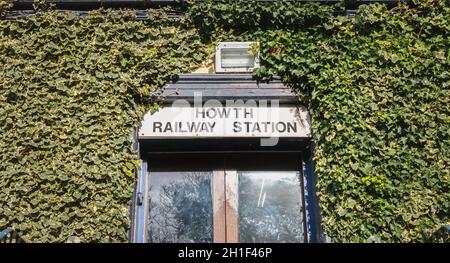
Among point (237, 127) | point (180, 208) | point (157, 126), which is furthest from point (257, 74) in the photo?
point (180, 208)

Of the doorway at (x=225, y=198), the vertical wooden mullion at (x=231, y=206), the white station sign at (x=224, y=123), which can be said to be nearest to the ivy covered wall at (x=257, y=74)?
the white station sign at (x=224, y=123)

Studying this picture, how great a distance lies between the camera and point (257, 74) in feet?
18.8

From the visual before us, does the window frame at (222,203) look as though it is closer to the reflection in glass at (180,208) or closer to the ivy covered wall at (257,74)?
the reflection in glass at (180,208)

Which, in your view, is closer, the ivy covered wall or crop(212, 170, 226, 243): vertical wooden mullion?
the ivy covered wall

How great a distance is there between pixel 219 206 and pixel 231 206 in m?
0.14

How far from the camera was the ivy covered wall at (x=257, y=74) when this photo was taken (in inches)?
201

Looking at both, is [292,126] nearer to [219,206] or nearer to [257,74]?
[257,74]

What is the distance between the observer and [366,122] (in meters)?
5.44

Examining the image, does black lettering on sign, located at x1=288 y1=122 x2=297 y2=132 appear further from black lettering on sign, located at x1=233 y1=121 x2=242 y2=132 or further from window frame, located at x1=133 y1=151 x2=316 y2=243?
black lettering on sign, located at x1=233 y1=121 x2=242 y2=132

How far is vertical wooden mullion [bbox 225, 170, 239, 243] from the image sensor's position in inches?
219

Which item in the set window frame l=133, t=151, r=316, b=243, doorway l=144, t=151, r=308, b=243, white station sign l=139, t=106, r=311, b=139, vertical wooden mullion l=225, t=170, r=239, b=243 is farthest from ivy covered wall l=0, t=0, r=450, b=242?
vertical wooden mullion l=225, t=170, r=239, b=243

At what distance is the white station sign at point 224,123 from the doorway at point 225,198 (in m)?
0.34

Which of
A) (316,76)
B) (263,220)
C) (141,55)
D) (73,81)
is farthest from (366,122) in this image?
(73,81)

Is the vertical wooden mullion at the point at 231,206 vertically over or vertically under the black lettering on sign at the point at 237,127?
under
